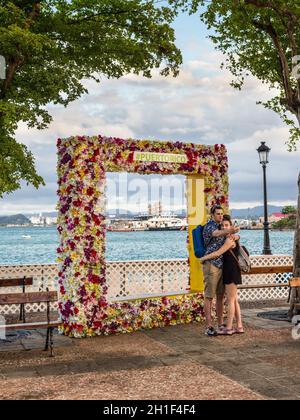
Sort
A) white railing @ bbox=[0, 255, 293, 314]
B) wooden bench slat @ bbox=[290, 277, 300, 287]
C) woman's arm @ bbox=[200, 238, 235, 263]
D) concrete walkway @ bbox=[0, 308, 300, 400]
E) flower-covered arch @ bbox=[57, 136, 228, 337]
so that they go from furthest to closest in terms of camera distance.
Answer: white railing @ bbox=[0, 255, 293, 314], wooden bench slat @ bbox=[290, 277, 300, 287], flower-covered arch @ bbox=[57, 136, 228, 337], woman's arm @ bbox=[200, 238, 235, 263], concrete walkway @ bbox=[0, 308, 300, 400]

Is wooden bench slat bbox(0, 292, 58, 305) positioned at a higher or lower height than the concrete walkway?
higher

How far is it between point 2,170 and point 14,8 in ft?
13.4

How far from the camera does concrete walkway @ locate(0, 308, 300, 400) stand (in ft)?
21.0

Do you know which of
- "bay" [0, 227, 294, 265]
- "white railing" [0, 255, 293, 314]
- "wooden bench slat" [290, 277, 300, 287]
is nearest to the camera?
"wooden bench slat" [290, 277, 300, 287]

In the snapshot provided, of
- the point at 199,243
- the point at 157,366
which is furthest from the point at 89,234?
the point at 157,366

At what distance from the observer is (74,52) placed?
17.2m

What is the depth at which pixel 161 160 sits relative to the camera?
11.1 meters

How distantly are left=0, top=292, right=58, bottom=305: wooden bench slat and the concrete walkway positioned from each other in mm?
821

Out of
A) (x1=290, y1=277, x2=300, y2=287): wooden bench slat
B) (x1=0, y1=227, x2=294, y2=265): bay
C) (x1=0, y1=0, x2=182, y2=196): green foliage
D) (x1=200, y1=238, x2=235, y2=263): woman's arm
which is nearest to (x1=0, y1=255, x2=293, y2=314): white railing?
(x1=0, y1=0, x2=182, y2=196): green foliage

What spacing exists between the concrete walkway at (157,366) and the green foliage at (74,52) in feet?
22.2

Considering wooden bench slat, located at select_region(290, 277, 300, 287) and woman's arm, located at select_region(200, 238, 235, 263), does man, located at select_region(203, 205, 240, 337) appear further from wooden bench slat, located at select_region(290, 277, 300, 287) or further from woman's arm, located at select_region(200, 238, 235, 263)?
wooden bench slat, located at select_region(290, 277, 300, 287)

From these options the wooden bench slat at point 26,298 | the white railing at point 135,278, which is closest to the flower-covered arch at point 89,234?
the wooden bench slat at point 26,298

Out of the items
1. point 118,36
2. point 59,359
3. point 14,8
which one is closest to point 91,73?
point 118,36

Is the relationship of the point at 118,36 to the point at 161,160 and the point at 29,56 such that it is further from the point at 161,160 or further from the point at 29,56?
the point at 161,160
